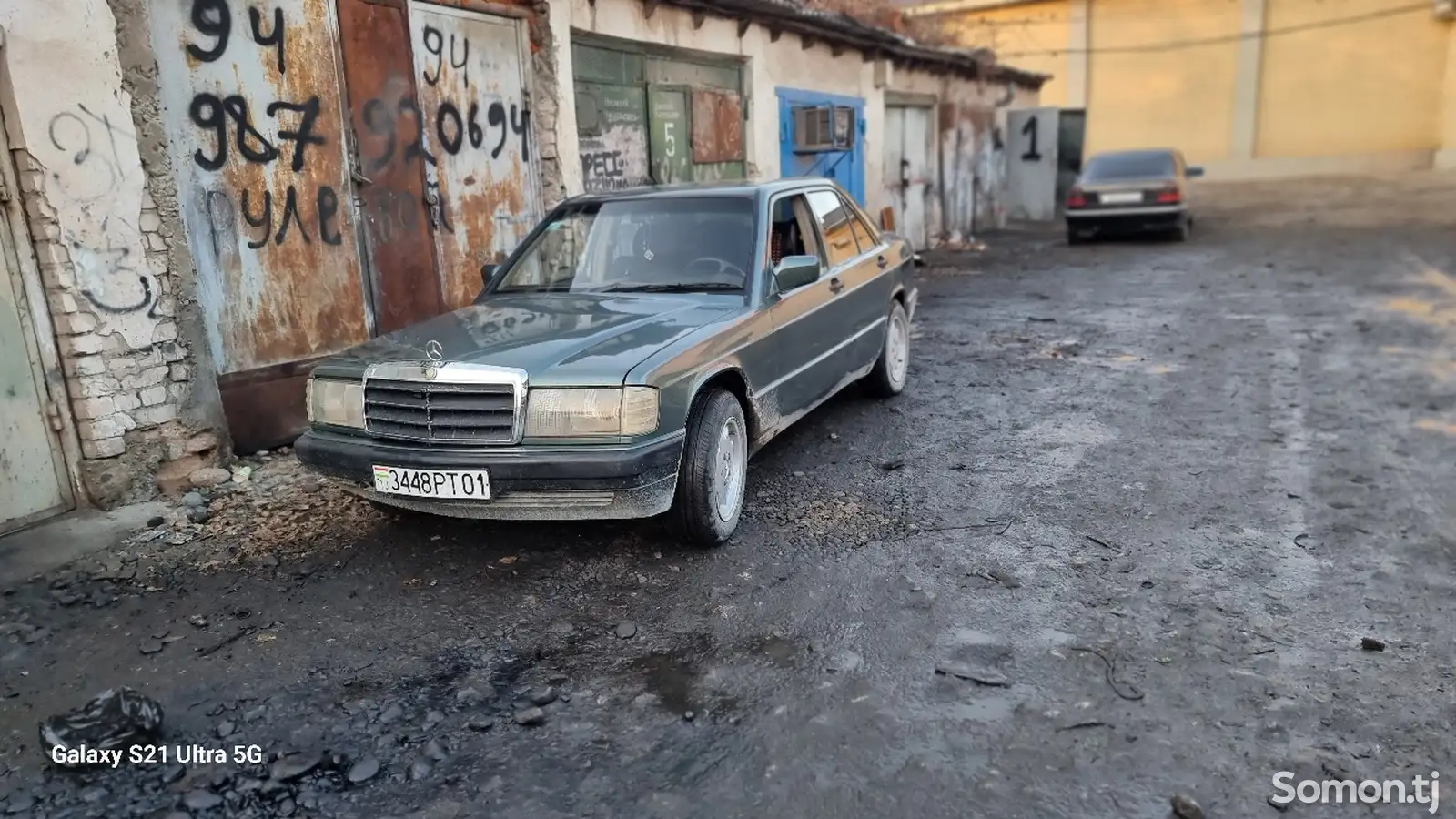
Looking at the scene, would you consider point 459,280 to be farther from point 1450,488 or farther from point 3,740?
point 1450,488

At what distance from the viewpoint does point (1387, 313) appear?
913 cm

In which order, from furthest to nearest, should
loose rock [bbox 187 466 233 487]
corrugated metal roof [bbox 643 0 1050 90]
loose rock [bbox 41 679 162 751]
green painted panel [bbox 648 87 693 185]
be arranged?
corrugated metal roof [bbox 643 0 1050 90] → green painted panel [bbox 648 87 693 185] → loose rock [bbox 187 466 233 487] → loose rock [bbox 41 679 162 751]

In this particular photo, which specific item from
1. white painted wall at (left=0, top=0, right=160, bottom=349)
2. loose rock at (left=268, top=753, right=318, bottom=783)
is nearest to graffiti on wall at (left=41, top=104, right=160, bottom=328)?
white painted wall at (left=0, top=0, right=160, bottom=349)

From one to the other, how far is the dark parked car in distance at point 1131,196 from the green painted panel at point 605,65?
940 cm

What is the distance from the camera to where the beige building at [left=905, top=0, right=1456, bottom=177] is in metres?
27.0

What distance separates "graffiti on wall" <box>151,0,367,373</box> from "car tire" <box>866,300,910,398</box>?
3.62m

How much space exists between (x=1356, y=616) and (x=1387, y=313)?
286 inches

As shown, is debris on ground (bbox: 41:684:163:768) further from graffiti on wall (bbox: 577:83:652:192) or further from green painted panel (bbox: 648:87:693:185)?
green painted panel (bbox: 648:87:693:185)

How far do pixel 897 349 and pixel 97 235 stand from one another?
490 cm

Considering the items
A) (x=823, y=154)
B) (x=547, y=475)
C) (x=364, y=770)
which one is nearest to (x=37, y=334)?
(x=547, y=475)

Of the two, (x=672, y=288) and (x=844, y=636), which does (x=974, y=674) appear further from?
(x=672, y=288)

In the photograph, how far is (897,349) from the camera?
685 centimetres

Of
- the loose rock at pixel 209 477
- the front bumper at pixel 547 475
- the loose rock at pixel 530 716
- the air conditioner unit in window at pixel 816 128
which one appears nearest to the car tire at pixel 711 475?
the front bumper at pixel 547 475

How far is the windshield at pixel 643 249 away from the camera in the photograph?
4.80m
